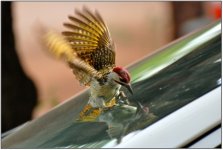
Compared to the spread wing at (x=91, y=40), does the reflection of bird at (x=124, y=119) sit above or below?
below

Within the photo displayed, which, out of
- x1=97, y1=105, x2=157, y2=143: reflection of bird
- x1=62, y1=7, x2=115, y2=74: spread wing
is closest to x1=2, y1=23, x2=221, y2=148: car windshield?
x1=97, y1=105, x2=157, y2=143: reflection of bird

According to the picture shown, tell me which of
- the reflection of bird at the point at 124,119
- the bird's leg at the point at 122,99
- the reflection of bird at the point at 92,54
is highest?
the reflection of bird at the point at 92,54

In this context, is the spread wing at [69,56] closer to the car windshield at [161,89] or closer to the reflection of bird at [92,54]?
the reflection of bird at [92,54]

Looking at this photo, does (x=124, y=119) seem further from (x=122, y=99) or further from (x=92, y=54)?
(x=92, y=54)

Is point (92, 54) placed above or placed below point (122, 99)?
above

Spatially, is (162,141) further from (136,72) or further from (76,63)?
(136,72)

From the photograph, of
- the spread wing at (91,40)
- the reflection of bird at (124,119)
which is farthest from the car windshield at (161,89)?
the spread wing at (91,40)

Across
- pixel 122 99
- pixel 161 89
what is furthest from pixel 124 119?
pixel 161 89
